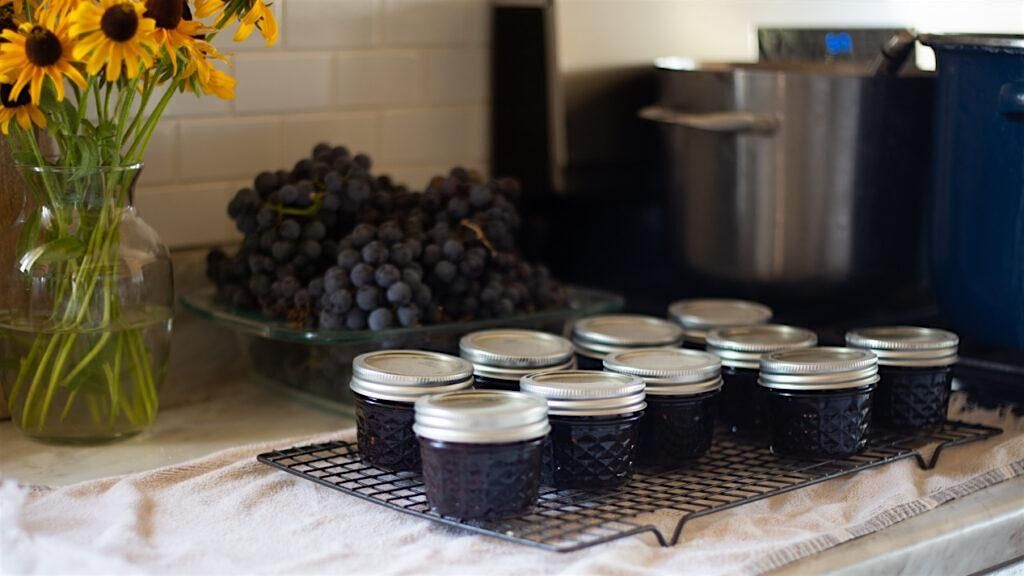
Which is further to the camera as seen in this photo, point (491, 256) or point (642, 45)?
point (642, 45)

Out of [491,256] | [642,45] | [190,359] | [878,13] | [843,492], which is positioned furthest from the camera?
[878,13]

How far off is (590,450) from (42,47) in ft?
1.60

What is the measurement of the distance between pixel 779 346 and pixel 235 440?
483 millimetres

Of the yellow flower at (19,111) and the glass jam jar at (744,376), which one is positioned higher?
A: the yellow flower at (19,111)

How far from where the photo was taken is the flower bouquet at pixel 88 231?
3.36 ft

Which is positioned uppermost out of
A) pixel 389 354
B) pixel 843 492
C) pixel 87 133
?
pixel 87 133

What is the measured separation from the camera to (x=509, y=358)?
1.11 m

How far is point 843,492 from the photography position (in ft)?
3.49

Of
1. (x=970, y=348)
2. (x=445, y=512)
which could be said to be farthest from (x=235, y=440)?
(x=970, y=348)

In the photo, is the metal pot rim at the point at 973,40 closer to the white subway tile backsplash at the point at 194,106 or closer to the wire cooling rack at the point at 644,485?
the wire cooling rack at the point at 644,485

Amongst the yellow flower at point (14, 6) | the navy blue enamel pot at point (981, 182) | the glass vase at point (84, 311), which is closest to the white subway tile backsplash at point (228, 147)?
the glass vase at point (84, 311)

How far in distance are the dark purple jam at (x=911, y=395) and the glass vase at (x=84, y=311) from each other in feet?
2.04

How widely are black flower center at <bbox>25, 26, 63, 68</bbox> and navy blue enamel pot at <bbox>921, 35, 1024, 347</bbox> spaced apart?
2.50 ft

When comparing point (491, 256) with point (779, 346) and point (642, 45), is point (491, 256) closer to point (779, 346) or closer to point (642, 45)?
point (779, 346)
